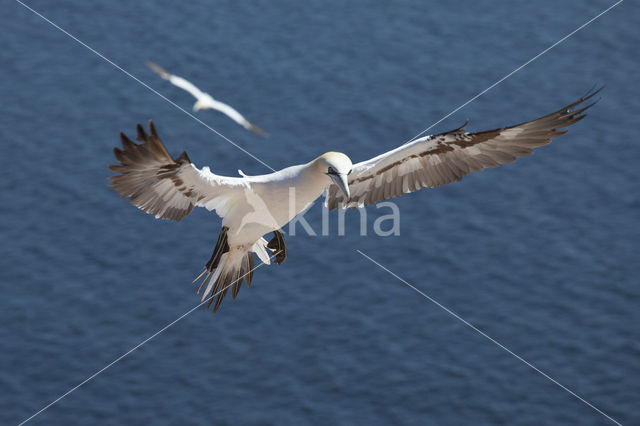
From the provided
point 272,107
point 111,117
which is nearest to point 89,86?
point 111,117

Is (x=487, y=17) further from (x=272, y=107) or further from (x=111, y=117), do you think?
(x=111, y=117)

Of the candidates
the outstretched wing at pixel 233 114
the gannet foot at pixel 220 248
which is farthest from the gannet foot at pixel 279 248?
the outstretched wing at pixel 233 114

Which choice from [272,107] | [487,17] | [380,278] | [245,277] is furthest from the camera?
[487,17]

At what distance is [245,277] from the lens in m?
18.3

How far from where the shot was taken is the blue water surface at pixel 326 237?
29.8 m

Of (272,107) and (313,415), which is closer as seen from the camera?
(313,415)

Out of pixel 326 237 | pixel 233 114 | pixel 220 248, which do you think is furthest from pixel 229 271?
pixel 326 237

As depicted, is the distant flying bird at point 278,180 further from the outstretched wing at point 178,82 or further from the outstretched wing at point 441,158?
the outstretched wing at point 178,82

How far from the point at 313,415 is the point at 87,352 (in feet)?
20.5

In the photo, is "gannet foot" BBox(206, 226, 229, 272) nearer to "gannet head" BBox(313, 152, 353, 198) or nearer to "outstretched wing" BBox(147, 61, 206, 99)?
"gannet head" BBox(313, 152, 353, 198)

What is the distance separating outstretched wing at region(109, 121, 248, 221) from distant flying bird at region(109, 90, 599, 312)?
0.01 meters

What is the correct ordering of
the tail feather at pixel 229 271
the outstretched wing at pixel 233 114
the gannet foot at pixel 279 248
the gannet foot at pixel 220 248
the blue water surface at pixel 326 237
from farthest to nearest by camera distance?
the blue water surface at pixel 326 237, the gannet foot at pixel 279 248, the tail feather at pixel 229 271, the gannet foot at pixel 220 248, the outstretched wing at pixel 233 114

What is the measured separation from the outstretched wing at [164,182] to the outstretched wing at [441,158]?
2221mm

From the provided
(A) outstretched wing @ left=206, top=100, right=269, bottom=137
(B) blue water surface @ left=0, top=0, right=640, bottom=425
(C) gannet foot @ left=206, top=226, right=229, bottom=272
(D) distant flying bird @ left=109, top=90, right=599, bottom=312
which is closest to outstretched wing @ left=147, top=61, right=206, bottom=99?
(A) outstretched wing @ left=206, top=100, right=269, bottom=137
